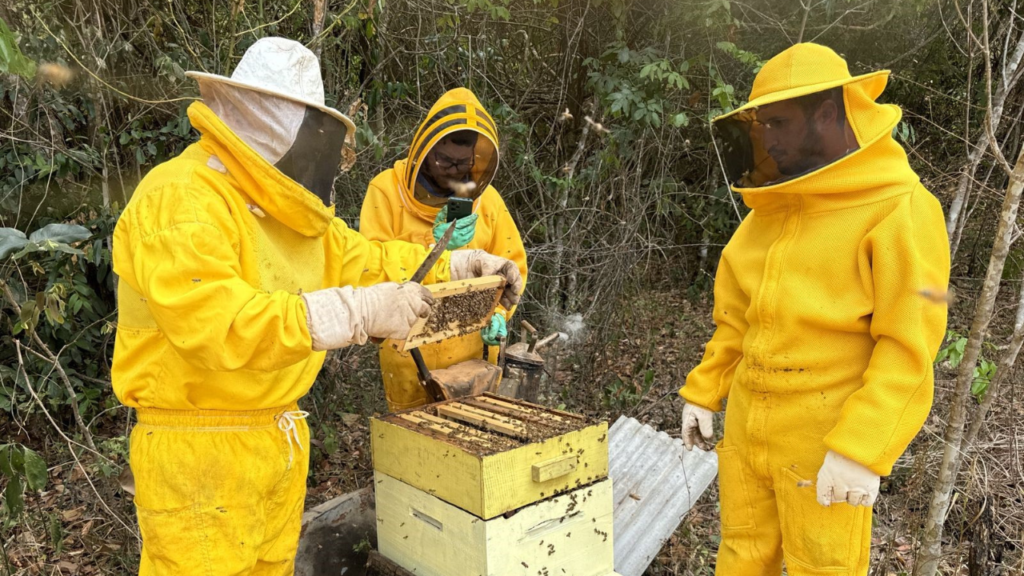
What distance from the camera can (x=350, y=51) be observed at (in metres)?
5.07

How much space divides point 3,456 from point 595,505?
2.20m

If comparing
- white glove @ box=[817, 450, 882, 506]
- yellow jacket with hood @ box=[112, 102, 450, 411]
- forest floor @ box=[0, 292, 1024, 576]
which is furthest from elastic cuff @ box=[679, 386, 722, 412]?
yellow jacket with hood @ box=[112, 102, 450, 411]

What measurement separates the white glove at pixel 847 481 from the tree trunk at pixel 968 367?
877 millimetres

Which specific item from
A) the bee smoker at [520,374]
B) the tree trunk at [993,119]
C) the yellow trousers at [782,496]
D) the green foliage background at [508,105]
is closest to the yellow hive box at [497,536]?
the yellow trousers at [782,496]

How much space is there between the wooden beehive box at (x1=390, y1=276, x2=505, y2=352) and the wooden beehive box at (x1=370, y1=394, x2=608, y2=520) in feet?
0.99

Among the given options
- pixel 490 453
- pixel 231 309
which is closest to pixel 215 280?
pixel 231 309

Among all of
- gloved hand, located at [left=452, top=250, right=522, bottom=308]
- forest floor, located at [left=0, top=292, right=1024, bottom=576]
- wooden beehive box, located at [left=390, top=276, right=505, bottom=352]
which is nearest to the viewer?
wooden beehive box, located at [left=390, top=276, right=505, bottom=352]

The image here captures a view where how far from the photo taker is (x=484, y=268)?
2707 millimetres

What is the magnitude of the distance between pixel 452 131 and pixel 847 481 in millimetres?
2137

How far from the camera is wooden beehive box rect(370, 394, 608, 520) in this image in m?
2.01

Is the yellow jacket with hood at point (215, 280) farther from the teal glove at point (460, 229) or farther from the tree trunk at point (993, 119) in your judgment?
the tree trunk at point (993, 119)

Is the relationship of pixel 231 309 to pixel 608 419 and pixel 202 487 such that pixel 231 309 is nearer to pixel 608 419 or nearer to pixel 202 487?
pixel 202 487

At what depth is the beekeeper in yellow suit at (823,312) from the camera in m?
1.71

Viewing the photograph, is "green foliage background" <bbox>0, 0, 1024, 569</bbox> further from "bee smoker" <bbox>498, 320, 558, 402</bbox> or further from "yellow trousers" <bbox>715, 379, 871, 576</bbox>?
"yellow trousers" <bbox>715, 379, 871, 576</bbox>
